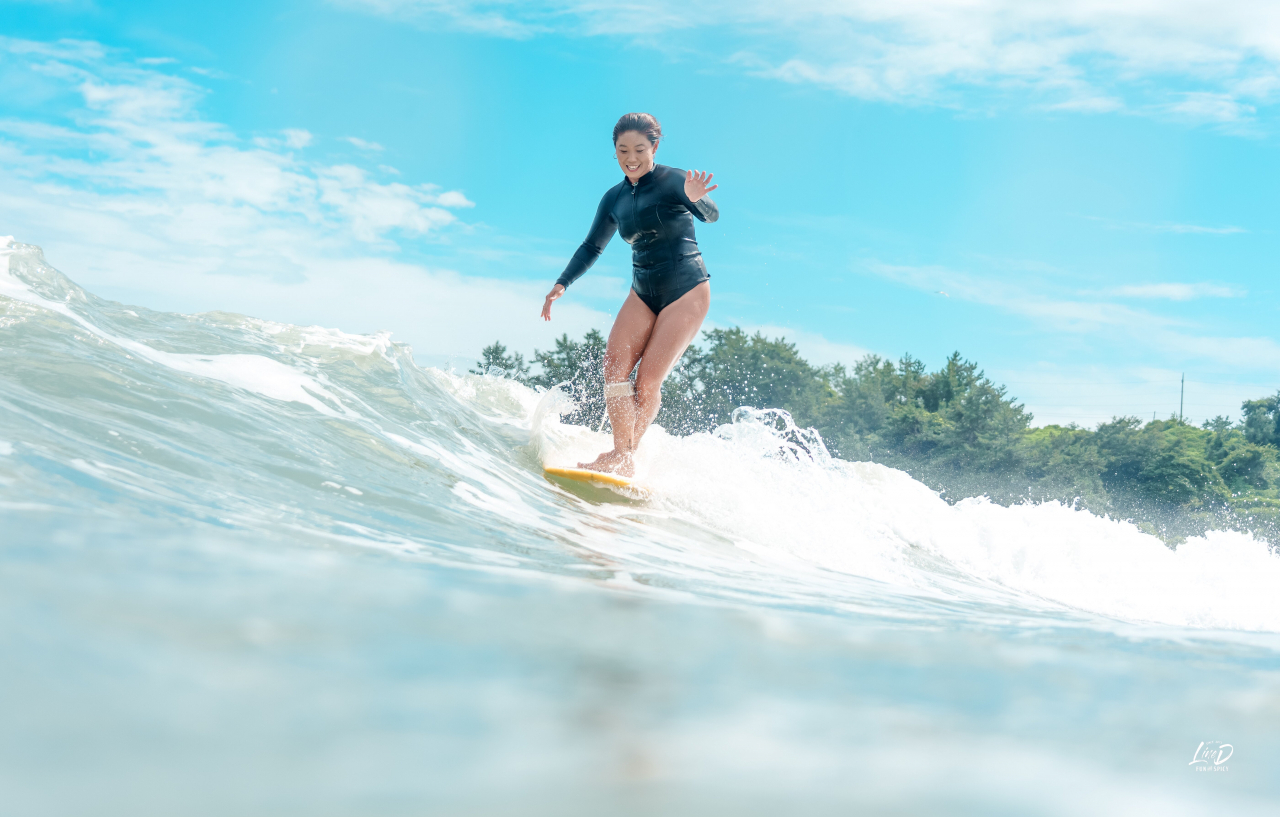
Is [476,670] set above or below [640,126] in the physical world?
below

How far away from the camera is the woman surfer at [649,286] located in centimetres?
450

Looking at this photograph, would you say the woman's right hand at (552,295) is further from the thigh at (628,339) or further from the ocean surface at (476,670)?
the ocean surface at (476,670)

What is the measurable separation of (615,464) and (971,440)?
2157 cm

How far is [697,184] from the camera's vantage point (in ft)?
14.2

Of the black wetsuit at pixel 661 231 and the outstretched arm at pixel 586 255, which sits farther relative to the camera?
the outstretched arm at pixel 586 255

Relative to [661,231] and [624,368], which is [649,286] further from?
[624,368]

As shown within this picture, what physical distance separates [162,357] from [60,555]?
2900 mm

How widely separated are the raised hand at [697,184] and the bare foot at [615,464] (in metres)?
1.45

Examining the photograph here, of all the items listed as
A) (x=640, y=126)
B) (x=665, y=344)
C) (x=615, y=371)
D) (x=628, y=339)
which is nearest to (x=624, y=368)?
(x=615, y=371)

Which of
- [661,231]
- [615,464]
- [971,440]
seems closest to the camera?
[615,464]

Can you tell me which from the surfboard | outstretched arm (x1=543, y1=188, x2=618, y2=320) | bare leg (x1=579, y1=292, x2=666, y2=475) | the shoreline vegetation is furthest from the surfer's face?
the shoreline vegetation

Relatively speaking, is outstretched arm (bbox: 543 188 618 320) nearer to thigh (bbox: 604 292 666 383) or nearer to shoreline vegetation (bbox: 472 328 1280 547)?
thigh (bbox: 604 292 666 383)

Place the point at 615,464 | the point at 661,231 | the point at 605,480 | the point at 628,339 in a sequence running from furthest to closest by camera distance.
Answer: the point at 628,339, the point at 661,231, the point at 615,464, the point at 605,480

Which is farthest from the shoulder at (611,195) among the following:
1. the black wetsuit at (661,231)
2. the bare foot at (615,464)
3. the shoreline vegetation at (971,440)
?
the shoreline vegetation at (971,440)
